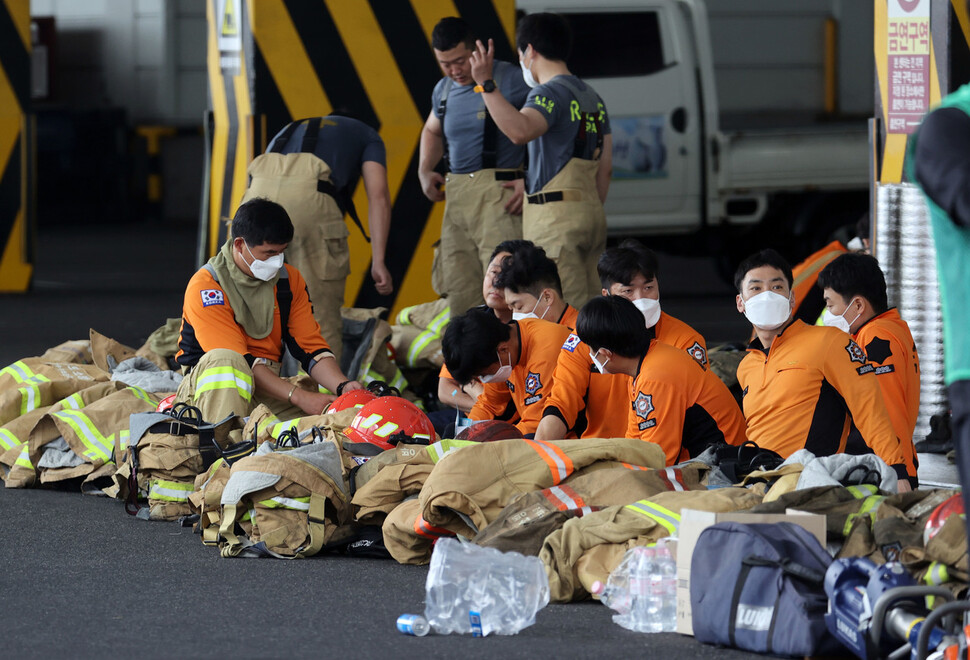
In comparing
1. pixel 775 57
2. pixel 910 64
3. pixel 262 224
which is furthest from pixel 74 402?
pixel 775 57

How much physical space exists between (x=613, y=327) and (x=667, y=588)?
1.21 metres

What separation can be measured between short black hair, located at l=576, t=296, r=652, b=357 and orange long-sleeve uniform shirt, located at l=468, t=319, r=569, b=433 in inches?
23.9

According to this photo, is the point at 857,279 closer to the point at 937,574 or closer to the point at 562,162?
the point at 562,162

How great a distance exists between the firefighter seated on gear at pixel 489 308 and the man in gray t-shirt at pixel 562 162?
2.33 ft

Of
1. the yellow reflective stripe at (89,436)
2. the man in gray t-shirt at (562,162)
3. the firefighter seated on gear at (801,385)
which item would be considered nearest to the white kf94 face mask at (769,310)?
the firefighter seated on gear at (801,385)

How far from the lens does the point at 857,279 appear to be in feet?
19.2

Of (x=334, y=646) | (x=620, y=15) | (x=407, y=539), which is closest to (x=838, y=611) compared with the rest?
(x=334, y=646)

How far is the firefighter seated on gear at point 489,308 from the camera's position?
657cm

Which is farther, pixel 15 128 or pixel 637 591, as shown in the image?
pixel 15 128

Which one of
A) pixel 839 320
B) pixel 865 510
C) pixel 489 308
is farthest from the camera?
pixel 489 308

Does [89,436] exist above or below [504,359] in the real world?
below

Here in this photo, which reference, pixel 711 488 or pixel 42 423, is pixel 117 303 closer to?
pixel 42 423

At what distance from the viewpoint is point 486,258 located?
7.82 meters

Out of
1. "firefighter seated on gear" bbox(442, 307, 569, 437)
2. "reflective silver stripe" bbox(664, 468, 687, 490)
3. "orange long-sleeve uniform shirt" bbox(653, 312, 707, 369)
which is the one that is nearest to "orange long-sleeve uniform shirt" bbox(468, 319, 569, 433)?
"firefighter seated on gear" bbox(442, 307, 569, 437)
